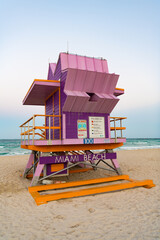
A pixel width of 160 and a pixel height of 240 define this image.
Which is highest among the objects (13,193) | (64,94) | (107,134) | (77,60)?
(77,60)

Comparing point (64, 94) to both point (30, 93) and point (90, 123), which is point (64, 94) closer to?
point (90, 123)

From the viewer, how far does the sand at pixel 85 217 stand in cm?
448

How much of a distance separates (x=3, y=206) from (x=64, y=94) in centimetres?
501

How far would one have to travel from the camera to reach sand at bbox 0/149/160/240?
448 cm

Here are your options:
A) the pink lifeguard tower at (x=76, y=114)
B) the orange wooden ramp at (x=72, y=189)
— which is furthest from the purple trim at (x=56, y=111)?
the orange wooden ramp at (x=72, y=189)

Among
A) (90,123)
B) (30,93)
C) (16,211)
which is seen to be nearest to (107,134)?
(90,123)

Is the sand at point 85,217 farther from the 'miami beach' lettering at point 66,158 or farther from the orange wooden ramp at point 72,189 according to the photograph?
the 'miami beach' lettering at point 66,158

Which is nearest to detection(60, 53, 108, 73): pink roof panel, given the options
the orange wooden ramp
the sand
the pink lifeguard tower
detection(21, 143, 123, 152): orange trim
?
the pink lifeguard tower

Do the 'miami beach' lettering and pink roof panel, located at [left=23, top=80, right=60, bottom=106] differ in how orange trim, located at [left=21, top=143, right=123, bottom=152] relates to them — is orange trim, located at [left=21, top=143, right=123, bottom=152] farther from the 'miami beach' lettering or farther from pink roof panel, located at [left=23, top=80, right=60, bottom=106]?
pink roof panel, located at [left=23, top=80, right=60, bottom=106]

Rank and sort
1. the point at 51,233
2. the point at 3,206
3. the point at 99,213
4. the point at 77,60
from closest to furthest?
the point at 51,233 < the point at 99,213 < the point at 3,206 < the point at 77,60

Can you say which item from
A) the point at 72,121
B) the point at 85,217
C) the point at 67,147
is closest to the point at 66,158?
the point at 67,147

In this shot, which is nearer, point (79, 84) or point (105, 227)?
point (105, 227)

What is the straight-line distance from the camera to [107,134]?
943cm

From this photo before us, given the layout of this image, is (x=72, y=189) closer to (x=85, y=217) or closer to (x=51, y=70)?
(x=85, y=217)
